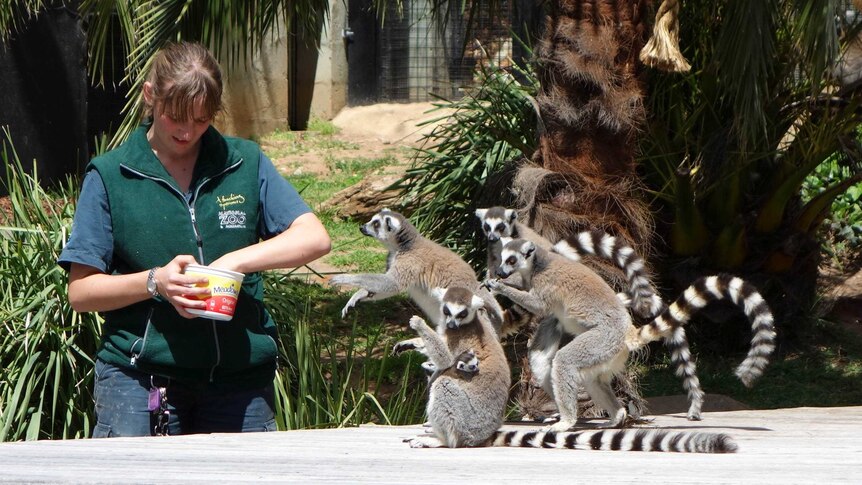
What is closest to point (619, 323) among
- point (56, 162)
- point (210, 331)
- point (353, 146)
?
point (210, 331)

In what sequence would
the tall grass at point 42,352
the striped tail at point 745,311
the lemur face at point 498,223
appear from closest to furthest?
the striped tail at point 745,311 → the tall grass at point 42,352 → the lemur face at point 498,223

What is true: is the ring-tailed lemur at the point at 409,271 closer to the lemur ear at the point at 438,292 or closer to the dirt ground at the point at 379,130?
the lemur ear at the point at 438,292

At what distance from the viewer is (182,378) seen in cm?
296

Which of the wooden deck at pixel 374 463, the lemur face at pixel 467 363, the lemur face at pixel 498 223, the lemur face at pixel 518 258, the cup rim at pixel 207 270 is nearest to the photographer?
the wooden deck at pixel 374 463

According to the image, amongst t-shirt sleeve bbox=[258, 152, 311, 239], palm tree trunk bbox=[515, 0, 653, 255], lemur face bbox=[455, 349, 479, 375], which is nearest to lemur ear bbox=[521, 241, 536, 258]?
lemur face bbox=[455, 349, 479, 375]

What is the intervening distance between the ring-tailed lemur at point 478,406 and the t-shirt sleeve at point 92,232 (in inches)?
39.1

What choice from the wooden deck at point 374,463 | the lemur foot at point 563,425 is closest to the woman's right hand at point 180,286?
the wooden deck at point 374,463

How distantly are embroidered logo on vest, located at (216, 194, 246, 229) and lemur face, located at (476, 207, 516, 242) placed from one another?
208 cm

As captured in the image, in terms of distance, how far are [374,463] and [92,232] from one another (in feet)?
3.87

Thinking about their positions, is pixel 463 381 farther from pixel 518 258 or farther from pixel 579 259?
pixel 579 259

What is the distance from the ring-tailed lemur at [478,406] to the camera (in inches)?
109

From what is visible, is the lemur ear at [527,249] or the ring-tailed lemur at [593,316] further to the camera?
the lemur ear at [527,249]

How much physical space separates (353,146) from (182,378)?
11.0m

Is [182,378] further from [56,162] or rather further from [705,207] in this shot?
[56,162]
